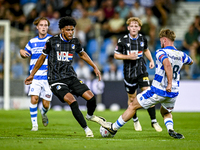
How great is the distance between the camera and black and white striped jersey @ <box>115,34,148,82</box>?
352 inches

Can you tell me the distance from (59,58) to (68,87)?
56 cm

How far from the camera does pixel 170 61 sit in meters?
6.59

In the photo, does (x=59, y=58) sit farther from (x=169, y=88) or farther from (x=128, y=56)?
(x=169, y=88)

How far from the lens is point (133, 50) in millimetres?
8977

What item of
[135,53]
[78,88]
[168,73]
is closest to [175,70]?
[168,73]

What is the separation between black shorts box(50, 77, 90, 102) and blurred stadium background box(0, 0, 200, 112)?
28.2ft

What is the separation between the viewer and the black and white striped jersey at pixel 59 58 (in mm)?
7230

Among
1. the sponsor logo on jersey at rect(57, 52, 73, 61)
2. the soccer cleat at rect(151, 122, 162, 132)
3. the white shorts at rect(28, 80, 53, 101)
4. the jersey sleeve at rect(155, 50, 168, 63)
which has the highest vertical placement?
the jersey sleeve at rect(155, 50, 168, 63)

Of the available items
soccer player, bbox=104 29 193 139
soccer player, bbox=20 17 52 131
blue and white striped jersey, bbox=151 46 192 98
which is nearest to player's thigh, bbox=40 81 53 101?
soccer player, bbox=20 17 52 131

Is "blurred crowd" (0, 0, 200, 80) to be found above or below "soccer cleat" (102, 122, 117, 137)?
above

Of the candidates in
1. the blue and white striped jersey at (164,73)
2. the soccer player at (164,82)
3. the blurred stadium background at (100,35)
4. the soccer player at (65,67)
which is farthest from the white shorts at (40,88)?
the blurred stadium background at (100,35)

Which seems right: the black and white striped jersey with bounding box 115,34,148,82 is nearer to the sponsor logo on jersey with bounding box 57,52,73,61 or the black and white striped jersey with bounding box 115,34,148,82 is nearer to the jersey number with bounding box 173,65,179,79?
the sponsor logo on jersey with bounding box 57,52,73,61

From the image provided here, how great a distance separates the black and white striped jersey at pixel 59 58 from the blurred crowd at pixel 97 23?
8.47 meters

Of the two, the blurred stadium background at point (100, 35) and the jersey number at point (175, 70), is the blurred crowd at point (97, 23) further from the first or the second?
the jersey number at point (175, 70)
